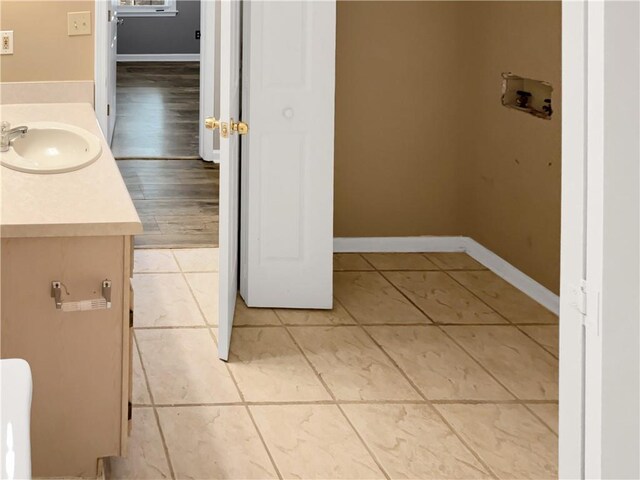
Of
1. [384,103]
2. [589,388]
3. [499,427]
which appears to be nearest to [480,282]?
[384,103]

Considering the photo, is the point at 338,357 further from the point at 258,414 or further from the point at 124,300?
the point at 124,300

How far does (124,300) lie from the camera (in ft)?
8.92

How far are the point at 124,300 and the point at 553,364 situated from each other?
1.94 meters

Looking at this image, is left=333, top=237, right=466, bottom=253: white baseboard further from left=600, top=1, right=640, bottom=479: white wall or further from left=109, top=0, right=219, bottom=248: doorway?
left=600, top=1, right=640, bottom=479: white wall

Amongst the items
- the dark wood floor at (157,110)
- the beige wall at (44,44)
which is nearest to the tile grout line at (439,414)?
the beige wall at (44,44)

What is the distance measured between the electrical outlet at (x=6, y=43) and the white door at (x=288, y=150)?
1007mm

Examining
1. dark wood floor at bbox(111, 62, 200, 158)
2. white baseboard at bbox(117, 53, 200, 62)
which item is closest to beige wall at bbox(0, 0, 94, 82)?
dark wood floor at bbox(111, 62, 200, 158)

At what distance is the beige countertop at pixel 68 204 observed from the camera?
2.56 m

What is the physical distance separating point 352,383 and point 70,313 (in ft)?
4.39

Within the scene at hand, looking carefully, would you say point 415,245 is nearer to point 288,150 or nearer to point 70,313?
point 288,150

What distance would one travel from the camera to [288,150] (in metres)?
4.46

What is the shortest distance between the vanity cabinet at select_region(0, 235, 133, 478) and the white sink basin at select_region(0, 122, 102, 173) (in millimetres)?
583

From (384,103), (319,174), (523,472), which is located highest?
(384,103)

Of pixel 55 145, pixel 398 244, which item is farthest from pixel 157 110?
pixel 55 145
